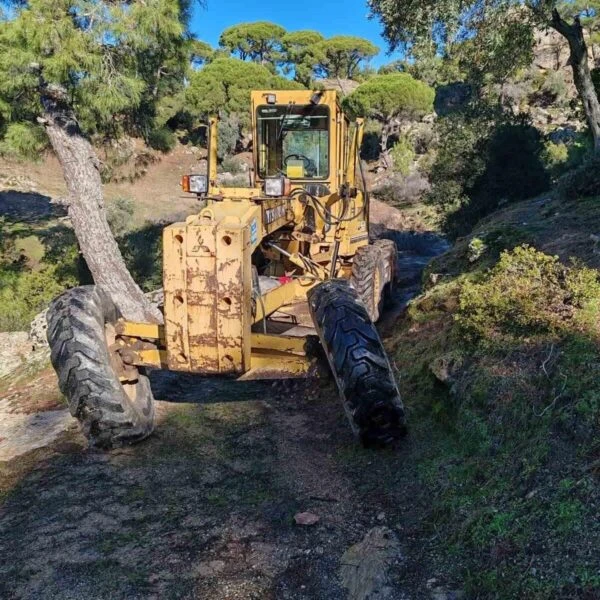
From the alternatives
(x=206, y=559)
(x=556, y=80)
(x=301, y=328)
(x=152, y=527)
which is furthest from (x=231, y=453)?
(x=556, y=80)

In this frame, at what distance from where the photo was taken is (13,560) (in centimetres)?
333

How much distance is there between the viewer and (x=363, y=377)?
162 inches

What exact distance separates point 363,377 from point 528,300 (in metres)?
1.51

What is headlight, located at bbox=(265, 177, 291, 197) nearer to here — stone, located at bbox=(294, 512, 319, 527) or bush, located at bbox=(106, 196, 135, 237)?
stone, located at bbox=(294, 512, 319, 527)

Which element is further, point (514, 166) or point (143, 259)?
point (143, 259)

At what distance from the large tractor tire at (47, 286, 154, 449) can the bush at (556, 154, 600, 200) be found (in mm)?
7698

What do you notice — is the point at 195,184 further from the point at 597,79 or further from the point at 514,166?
the point at 597,79

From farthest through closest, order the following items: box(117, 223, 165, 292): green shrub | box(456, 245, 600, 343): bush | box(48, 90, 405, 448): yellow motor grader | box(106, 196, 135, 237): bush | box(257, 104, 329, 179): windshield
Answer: box(106, 196, 135, 237): bush < box(117, 223, 165, 292): green shrub < box(257, 104, 329, 179): windshield < box(456, 245, 600, 343): bush < box(48, 90, 405, 448): yellow motor grader

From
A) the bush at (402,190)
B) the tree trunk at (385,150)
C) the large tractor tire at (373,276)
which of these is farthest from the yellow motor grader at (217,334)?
the tree trunk at (385,150)

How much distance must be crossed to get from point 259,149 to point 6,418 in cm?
414

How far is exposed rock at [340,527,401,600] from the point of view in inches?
114

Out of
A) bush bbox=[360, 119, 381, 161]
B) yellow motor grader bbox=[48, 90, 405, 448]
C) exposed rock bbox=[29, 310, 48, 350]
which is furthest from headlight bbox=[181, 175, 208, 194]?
bush bbox=[360, 119, 381, 161]

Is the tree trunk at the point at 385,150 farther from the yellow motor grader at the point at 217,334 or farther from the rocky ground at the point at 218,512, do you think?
the rocky ground at the point at 218,512

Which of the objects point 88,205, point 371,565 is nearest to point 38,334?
point 88,205
